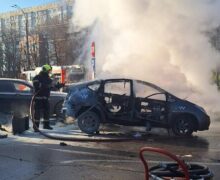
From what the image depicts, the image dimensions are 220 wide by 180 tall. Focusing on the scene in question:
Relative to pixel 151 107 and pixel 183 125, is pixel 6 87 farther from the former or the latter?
pixel 183 125

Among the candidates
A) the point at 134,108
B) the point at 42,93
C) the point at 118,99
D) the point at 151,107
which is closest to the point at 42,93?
the point at 42,93

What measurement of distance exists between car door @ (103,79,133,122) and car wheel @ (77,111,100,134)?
343 millimetres

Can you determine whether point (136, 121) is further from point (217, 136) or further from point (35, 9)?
point (35, 9)

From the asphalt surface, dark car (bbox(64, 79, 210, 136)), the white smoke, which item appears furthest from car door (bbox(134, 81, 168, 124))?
the white smoke

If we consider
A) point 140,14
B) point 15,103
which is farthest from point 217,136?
point 15,103

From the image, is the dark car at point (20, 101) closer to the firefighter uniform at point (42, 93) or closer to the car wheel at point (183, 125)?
the firefighter uniform at point (42, 93)

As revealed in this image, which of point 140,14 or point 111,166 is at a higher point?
point 140,14

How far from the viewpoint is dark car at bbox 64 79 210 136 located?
492 inches

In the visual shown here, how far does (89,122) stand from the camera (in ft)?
41.8

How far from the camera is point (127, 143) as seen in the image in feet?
37.2

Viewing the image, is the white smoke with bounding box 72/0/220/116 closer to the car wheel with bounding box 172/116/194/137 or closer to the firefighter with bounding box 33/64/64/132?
the firefighter with bounding box 33/64/64/132

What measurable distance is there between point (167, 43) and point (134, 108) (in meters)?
4.95

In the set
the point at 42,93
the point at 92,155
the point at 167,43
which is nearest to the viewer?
the point at 92,155

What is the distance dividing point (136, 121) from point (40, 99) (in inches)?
113
